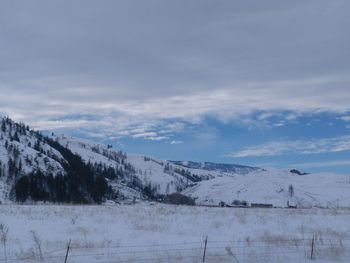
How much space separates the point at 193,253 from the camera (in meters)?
16.5

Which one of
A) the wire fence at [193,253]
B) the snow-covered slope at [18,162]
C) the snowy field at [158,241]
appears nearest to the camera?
the wire fence at [193,253]

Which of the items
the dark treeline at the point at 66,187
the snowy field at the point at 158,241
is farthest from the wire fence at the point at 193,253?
the dark treeline at the point at 66,187

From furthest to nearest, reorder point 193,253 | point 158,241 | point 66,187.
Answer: point 66,187 < point 158,241 < point 193,253

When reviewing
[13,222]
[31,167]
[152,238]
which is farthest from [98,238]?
[31,167]

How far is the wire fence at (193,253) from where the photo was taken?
14.9 metres

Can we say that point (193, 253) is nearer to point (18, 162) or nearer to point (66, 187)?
point (66, 187)

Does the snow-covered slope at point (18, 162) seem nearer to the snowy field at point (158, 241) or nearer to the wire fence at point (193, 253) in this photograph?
the snowy field at point (158, 241)

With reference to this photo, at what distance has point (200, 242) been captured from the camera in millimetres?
19766

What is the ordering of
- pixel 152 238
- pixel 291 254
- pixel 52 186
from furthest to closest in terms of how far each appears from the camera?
pixel 52 186
pixel 152 238
pixel 291 254

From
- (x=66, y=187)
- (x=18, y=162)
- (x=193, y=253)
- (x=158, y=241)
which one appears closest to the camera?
(x=193, y=253)

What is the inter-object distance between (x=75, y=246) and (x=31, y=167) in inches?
6218

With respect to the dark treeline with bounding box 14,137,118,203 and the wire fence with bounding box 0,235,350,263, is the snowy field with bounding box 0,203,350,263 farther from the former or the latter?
the dark treeline with bounding box 14,137,118,203

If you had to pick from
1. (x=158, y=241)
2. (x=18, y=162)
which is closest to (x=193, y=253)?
(x=158, y=241)

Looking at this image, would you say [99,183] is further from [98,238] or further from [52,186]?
[98,238]
